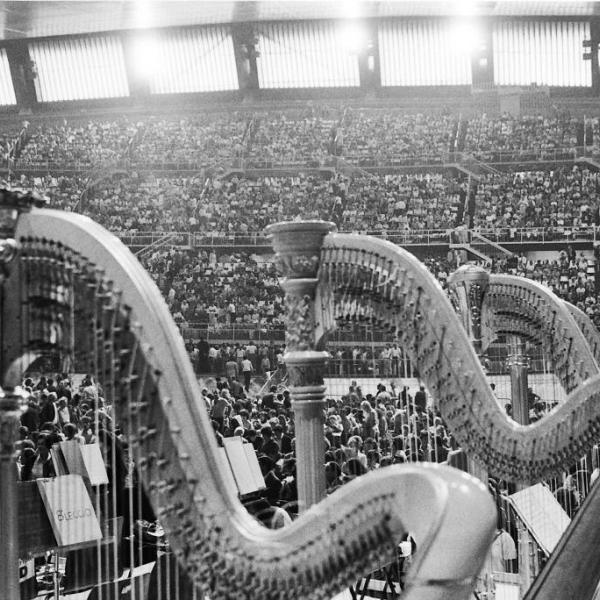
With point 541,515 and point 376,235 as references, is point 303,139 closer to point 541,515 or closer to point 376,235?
point 376,235

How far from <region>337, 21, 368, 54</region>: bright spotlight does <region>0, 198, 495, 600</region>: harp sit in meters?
26.7

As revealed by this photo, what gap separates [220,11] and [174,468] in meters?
26.3

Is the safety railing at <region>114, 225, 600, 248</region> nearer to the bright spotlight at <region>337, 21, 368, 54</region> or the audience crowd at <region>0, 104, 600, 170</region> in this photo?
the audience crowd at <region>0, 104, 600, 170</region>

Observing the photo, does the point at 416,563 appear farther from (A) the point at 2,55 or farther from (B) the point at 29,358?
(A) the point at 2,55

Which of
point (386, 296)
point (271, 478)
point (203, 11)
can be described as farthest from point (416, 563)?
point (203, 11)

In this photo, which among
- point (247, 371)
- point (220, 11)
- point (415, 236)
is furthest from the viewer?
point (220, 11)

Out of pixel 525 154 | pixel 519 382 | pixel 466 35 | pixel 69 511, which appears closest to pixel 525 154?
pixel 525 154

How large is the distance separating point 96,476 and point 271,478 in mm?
1020

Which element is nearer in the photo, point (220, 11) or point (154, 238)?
point (154, 238)

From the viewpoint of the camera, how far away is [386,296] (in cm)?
304

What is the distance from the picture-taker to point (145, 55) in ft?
93.7

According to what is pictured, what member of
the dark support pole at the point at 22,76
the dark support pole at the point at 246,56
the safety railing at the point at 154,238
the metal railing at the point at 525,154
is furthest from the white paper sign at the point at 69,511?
the dark support pole at the point at 22,76

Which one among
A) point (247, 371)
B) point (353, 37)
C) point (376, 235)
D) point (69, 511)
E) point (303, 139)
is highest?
point (353, 37)

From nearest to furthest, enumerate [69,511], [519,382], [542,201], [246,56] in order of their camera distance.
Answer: [69,511], [519,382], [542,201], [246,56]
